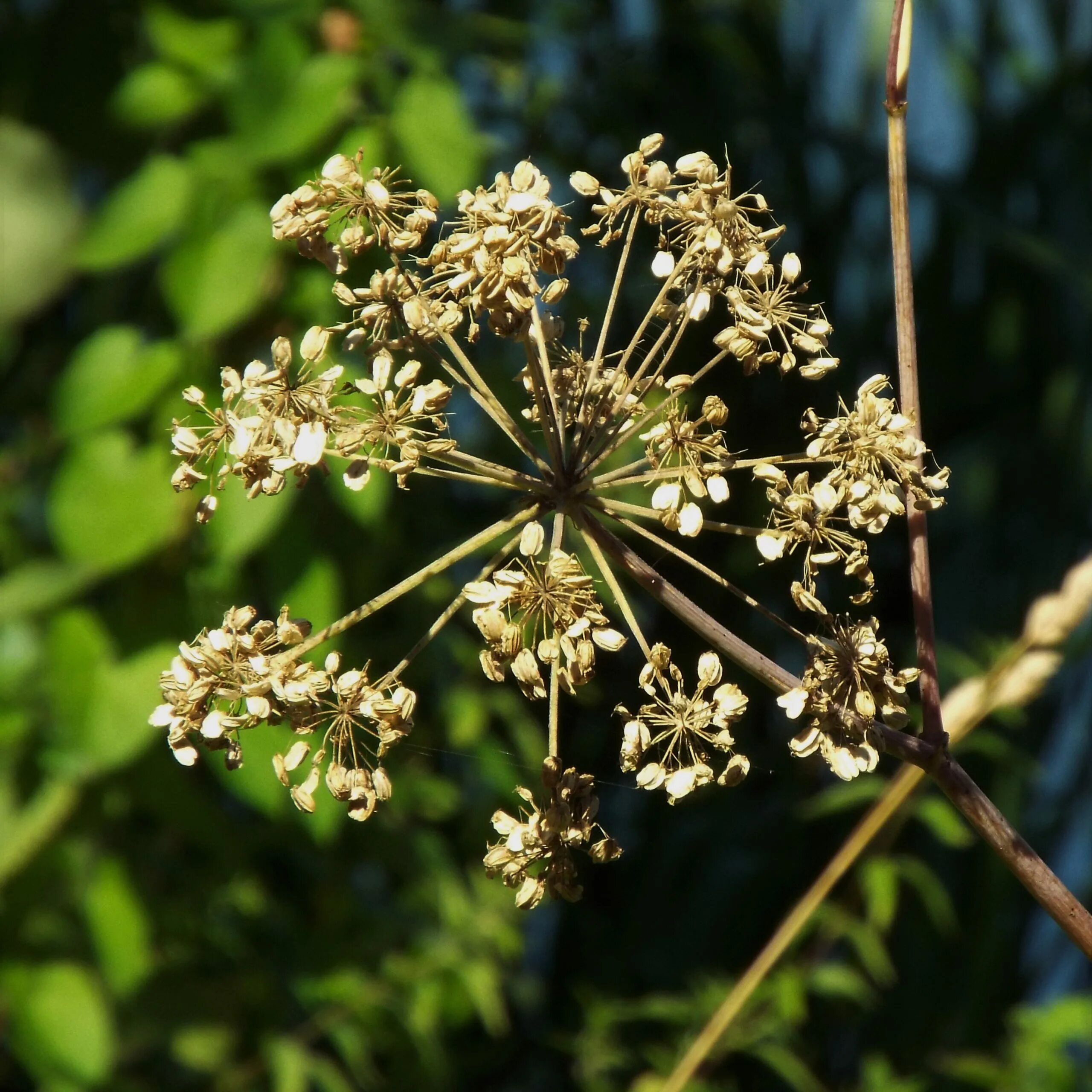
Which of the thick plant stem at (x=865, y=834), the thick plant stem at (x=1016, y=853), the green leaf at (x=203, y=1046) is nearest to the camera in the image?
the thick plant stem at (x=1016, y=853)

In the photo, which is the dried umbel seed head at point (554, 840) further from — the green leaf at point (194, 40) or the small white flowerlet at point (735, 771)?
the green leaf at point (194, 40)

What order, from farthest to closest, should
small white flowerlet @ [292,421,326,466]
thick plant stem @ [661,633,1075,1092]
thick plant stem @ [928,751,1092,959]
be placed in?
thick plant stem @ [661,633,1075,1092]
small white flowerlet @ [292,421,326,466]
thick plant stem @ [928,751,1092,959]

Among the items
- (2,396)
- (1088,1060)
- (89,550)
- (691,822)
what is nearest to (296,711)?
(89,550)

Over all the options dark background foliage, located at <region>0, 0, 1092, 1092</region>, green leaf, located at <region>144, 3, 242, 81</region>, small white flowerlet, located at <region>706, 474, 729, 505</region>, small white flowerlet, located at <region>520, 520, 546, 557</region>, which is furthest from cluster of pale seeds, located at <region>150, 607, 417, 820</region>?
green leaf, located at <region>144, 3, 242, 81</region>

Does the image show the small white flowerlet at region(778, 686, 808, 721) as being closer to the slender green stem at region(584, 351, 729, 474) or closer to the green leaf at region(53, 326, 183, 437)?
the slender green stem at region(584, 351, 729, 474)

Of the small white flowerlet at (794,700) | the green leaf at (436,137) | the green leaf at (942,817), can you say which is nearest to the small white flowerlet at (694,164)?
the small white flowerlet at (794,700)

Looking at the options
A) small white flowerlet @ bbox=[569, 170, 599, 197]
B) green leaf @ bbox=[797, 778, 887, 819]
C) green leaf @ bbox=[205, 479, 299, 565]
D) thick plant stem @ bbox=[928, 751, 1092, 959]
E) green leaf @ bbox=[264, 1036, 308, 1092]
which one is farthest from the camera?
green leaf @ bbox=[264, 1036, 308, 1092]
